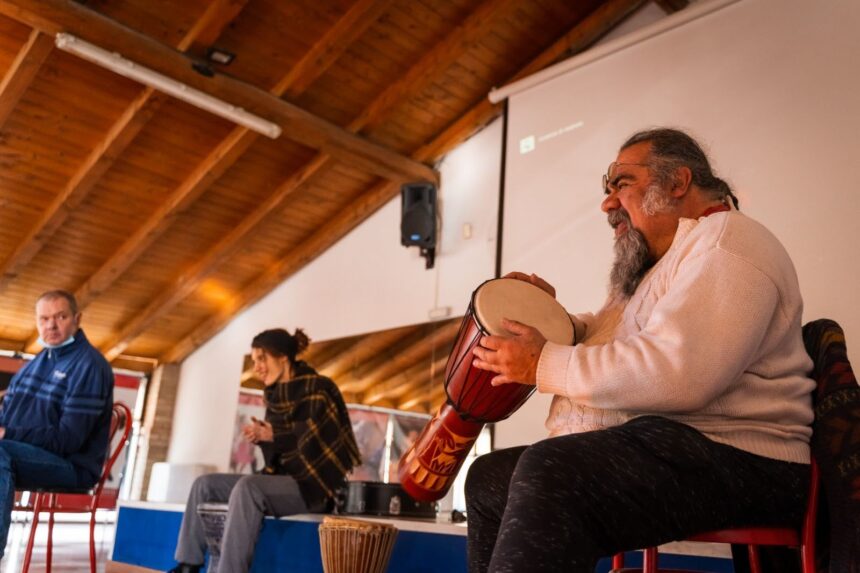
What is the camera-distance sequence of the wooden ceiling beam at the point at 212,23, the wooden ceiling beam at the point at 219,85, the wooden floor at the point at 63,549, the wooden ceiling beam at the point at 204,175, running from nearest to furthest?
the wooden floor at the point at 63,549 → the wooden ceiling beam at the point at 219,85 → the wooden ceiling beam at the point at 212,23 → the wooden ceiling beam at the point at 204,175

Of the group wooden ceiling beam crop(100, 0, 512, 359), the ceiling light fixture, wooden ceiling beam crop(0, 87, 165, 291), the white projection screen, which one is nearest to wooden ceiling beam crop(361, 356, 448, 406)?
the white projection screen

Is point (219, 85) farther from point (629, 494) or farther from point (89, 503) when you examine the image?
point (629, 494)

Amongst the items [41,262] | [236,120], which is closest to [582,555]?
[236,120]

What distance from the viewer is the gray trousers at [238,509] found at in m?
3.03

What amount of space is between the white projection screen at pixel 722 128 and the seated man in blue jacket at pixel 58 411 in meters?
2.46

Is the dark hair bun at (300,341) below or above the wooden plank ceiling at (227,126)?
below

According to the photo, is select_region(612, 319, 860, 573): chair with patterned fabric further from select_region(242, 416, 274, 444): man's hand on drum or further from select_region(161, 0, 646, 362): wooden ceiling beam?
select_region(161, 0, 646, 362): wooden ceiling beam

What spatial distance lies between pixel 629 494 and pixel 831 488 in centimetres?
37

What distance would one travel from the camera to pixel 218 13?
4.68 meters

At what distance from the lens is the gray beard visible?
1.60 meters

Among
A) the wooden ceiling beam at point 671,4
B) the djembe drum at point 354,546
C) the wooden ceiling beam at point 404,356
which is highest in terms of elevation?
the wooden ceiling beam at point 671,4

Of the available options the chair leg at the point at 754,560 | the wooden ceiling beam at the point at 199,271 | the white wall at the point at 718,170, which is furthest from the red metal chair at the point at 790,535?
the wooden ceiling beam at the point at 199,271

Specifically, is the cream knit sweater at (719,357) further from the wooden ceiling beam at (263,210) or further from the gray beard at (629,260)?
the wooden ceiling beam at (263,210)

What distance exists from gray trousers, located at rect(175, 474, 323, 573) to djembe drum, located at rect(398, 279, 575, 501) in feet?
4.58
